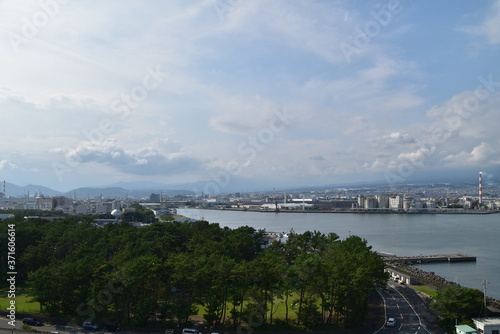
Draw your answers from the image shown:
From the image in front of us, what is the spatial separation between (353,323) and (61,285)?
450cm

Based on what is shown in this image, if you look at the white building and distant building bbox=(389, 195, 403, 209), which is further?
distant building bbox=(389, 195, 403, 209)

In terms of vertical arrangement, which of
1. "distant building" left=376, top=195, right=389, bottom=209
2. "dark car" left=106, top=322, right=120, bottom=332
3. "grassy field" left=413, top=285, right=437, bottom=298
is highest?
"distant building" left=376, top=195, right=389, bottom=209

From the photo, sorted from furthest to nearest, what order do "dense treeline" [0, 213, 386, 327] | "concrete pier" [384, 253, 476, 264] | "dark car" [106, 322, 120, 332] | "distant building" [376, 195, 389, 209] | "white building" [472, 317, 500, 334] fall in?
"distant building" [376, 195, 389, 209] → "concrete pier" [384, 253, 476, 264] → "dense treeline" [0, 213, 386, 327] → "dark car" [106, 322, 120, 332] → "white building" [472, 317, 500, 334]

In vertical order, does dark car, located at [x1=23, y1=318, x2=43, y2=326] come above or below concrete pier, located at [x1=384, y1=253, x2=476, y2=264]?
above

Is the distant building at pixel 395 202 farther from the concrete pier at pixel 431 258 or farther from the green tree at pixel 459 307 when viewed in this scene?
the green tree at pixel 459 307

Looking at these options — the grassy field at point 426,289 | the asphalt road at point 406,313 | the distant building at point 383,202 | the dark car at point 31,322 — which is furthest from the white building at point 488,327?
the distant building at point 383,202

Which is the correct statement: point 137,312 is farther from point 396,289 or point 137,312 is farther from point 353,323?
point 396,289

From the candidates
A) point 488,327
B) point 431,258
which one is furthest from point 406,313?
point 431,258

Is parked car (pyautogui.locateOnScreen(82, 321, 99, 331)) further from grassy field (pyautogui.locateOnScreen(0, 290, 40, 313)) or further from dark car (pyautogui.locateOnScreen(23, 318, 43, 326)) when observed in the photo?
grassy field (pyautogui.locateOnScreen(0, 290, 40, 313))

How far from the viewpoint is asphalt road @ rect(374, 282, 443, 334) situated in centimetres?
564

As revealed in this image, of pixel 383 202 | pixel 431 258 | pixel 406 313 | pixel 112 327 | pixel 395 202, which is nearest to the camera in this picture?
pixel 112 327

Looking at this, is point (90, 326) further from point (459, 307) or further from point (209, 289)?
point (459, 307)

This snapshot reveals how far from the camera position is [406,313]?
21.3 ft

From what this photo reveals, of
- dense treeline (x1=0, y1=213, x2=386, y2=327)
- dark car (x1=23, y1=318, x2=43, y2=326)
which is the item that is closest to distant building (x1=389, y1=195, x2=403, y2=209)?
dense treeline (x1=0, y1=213, x2=386, y2=327)
